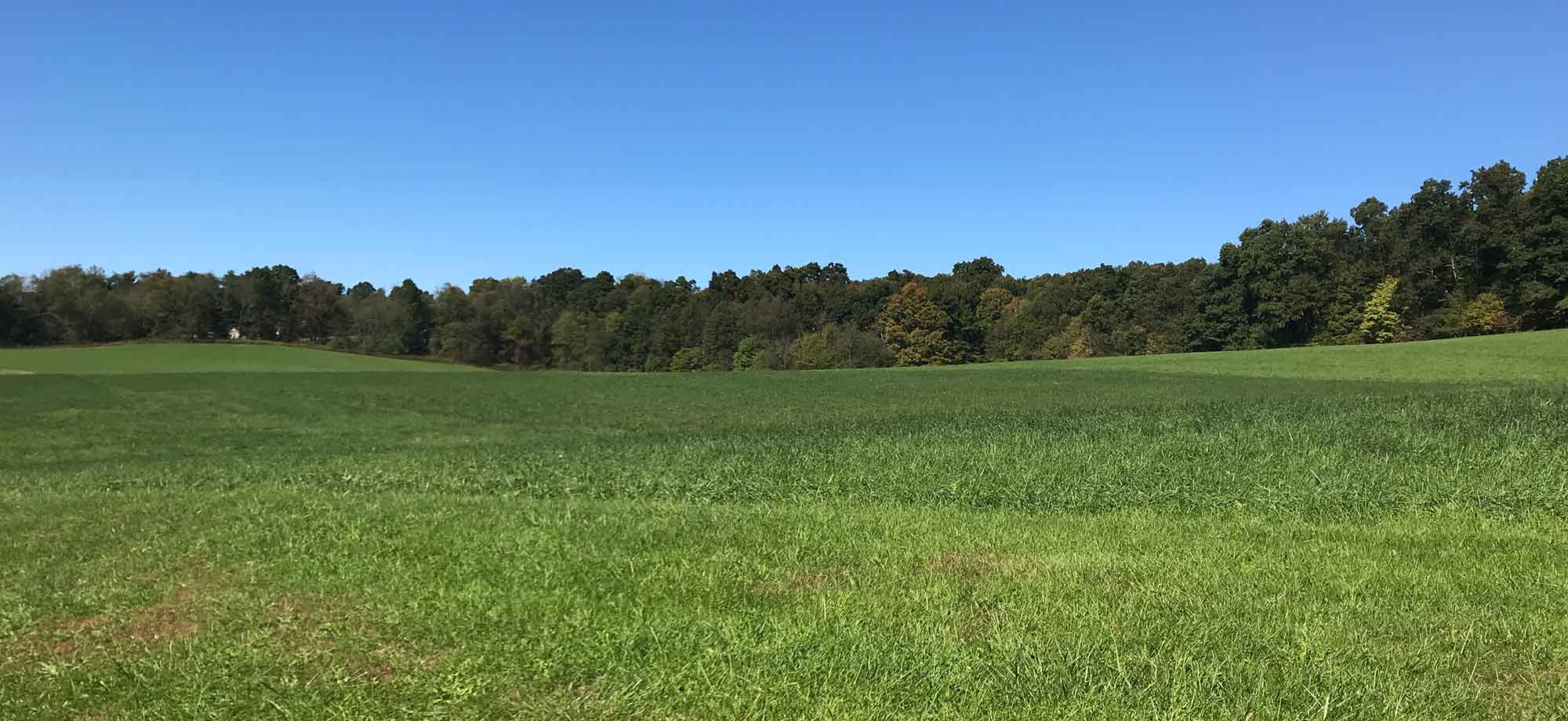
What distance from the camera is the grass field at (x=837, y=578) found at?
4262 millimetres

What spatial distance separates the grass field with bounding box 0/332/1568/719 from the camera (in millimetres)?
4262

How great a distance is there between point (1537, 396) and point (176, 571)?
944 inches

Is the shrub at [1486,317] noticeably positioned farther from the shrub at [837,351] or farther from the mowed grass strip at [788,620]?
the mowed grass strip at [788,620]

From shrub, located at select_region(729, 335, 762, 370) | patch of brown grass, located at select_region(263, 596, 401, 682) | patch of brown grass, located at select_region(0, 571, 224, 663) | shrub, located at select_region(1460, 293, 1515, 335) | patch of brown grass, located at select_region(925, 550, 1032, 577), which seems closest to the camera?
patch of brown grass, located at select_region(263, 596, 401, 682)

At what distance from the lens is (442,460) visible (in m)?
16.0

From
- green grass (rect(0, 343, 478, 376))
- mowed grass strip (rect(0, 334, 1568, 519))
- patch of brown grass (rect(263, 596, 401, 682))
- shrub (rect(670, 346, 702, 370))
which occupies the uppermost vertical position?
green grass (rect(0, 343, 478, 376))

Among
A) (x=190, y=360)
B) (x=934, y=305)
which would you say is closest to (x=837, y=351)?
(x=934, y=305)

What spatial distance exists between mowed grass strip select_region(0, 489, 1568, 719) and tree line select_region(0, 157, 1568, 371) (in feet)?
249

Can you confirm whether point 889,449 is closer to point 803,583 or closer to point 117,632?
point 803,583

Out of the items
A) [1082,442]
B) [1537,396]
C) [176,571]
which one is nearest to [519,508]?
[176,571]

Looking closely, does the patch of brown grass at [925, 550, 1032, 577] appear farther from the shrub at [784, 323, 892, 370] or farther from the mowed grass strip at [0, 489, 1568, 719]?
the shrub at [784, 323, 892, 370]

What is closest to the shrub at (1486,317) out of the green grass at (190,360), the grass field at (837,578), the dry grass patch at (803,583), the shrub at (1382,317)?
the shrub at (1382,317)

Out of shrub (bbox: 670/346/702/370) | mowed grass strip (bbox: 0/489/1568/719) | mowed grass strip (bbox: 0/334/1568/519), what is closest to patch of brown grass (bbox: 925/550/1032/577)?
mowed grass strip (bbox: 0/489/1568/719)

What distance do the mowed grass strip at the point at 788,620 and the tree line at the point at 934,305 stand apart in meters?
75.8
